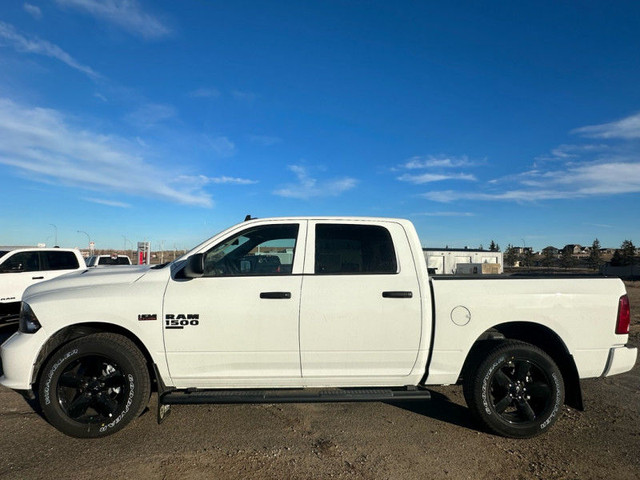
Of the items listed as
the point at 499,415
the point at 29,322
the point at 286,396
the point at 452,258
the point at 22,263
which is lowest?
the point at 499,415

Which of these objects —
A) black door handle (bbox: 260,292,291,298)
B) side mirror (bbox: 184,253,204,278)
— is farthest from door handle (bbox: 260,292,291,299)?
side mirror (bbox: 184,253,204,278)

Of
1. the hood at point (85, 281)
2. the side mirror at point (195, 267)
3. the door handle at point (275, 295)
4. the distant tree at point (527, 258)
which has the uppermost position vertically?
the distant tree at point (527, 258)

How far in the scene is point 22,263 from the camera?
9.50m

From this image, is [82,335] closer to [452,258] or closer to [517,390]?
[517,390]

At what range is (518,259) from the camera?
7000 centimetres

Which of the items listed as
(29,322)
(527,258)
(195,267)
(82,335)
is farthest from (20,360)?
(527,258)

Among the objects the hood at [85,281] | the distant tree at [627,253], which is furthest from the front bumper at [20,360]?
the distant tree at [627,253]

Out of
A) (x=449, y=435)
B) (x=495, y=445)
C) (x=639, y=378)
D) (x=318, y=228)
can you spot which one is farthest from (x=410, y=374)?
(x=639, y=378)

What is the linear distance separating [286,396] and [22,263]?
9.03m

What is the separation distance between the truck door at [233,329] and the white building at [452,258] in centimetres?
2632

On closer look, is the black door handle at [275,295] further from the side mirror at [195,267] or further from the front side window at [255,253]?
the side mirror at [195,267]

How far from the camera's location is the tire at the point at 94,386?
3.52m

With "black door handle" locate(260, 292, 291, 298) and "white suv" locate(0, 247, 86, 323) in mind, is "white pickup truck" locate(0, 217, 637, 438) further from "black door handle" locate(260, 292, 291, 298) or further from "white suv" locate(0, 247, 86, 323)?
"white suv" locate(0, 247, 86, 323)

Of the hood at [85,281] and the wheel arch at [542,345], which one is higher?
the hood at [85,281]
